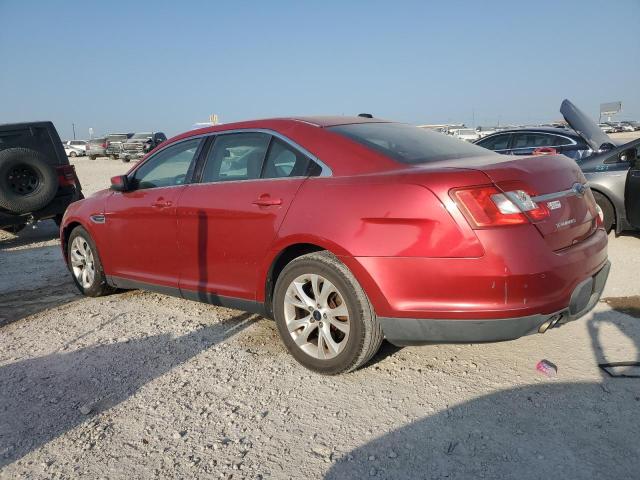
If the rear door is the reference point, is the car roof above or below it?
above

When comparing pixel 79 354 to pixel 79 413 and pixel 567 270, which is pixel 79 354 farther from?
pixel 567 270

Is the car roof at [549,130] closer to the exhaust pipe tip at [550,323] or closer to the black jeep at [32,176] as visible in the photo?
the exhaust pipe tip at [550,323]

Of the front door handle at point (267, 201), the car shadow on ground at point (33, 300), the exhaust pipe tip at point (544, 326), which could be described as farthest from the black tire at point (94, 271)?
the exhaust pipe tip at point (544, 326)

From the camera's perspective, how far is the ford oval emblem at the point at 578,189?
3.08m

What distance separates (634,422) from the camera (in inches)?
102

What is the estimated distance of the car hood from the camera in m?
7.70

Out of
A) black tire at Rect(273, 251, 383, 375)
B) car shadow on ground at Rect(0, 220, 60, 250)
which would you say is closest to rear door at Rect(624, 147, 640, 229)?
black tire at Rect(273, 251, 383, 375)

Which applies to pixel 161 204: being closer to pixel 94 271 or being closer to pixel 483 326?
pixel 94 271

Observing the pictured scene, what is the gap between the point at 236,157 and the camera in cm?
387

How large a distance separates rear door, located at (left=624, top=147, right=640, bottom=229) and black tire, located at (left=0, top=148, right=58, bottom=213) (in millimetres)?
7526

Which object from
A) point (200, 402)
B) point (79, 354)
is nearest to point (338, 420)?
point (200, 402)

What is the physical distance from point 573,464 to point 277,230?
1.99 m

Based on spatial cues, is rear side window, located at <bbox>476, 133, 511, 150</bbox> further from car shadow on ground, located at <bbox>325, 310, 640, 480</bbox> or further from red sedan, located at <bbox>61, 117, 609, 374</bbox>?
car shadow on ground, located at <bbox>325, 310, 640, 480</bbox>

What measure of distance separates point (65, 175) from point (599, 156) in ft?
25.4
